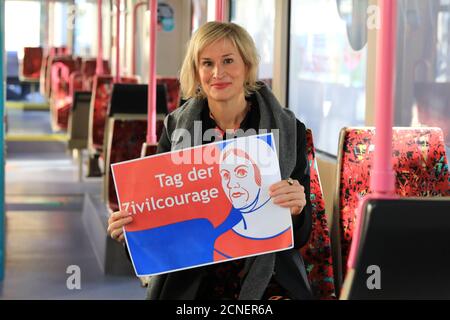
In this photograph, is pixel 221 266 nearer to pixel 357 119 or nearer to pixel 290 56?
pixel 357 119

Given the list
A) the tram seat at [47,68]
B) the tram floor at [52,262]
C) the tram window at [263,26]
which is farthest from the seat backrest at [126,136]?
the tram seat at [47,68]

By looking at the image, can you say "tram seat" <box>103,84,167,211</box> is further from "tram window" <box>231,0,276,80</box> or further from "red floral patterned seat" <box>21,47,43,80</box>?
"red floral patterned seat" <box>21,47,43,80</box>

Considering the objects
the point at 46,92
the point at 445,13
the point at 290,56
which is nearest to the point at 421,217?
the point at 445,13

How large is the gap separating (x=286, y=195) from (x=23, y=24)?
48.5 feet

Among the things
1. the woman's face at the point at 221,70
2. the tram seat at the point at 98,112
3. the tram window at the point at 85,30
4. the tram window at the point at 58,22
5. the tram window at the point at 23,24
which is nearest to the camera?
the woman's face at the point at 221,70

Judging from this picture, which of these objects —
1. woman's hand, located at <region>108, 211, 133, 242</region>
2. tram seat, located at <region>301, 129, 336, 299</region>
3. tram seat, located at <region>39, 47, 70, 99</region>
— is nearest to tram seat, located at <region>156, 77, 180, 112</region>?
tram seat, located at <region>39, 47, 70, 99</region>

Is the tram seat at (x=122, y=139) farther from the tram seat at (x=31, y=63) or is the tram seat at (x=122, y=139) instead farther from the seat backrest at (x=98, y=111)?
the tram seat at (x=31, y=63)

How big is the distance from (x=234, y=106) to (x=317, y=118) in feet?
9.19

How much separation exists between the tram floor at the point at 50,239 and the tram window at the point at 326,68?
49.5 inches

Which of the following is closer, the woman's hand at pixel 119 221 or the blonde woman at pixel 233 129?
the woman's hand at pixel 119 221

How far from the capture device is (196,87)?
2.55 metres

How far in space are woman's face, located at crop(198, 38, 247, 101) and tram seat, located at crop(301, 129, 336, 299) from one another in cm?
41

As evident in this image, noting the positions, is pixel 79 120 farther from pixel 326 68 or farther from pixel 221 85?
pixel 221 85

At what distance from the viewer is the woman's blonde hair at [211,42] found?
96.3 inches
